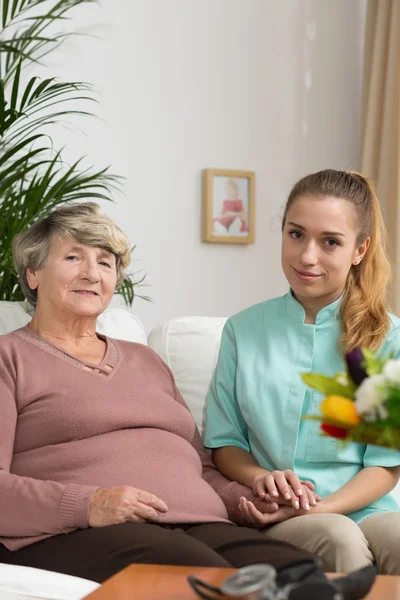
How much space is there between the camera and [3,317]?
7.41ft

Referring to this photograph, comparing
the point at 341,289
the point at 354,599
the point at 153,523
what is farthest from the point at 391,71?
the point at 354,599

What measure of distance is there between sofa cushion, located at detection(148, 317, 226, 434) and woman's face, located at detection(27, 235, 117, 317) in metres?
0.27

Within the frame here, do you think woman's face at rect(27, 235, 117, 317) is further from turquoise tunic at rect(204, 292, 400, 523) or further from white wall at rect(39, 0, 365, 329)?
white wall at rect(39, 0, 365, 329)

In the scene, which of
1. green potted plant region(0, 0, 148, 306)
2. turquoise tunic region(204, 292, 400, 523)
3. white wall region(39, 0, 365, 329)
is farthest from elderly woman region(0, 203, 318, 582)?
white wall region(39, 0, 365, 329)

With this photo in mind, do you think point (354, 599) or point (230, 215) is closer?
point (354, 599)

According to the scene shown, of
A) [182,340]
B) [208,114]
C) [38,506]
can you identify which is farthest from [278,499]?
[208,114]

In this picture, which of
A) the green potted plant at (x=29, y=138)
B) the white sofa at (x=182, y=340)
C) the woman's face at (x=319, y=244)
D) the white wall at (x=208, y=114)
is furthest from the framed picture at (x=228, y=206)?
the woman's face at (x=319, y=244)

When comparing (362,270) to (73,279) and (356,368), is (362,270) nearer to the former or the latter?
(73,279)

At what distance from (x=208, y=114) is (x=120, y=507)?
232 centimetres

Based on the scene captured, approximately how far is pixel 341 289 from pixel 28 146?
1.68 m

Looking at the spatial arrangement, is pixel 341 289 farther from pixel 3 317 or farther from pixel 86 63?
pixel 86 63

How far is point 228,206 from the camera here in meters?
3.73

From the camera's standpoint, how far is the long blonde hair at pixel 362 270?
210 centimetres

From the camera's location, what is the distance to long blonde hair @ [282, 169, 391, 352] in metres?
2.10
